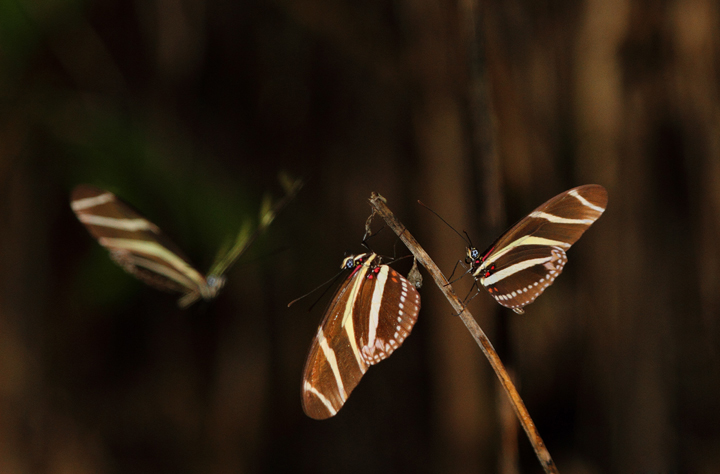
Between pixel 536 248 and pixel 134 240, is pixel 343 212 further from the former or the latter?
pixel 536 248

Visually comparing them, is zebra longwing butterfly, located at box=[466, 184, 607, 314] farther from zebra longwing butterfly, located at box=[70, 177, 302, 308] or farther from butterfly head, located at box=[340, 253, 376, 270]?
zebra longwing butterfly, located at box=[70, 177, 302, 308]

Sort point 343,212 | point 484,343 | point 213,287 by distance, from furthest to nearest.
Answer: point 343,212, point 213,287, point 484,343

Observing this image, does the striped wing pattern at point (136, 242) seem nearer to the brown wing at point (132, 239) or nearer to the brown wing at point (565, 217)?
the brown wing at point (132, 239)

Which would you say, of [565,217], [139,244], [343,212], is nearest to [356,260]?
[565,217]

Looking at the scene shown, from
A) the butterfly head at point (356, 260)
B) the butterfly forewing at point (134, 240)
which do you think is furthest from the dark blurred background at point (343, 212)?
the butterfly head at point (356, 260)

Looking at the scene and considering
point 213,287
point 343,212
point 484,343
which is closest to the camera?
point 484,343

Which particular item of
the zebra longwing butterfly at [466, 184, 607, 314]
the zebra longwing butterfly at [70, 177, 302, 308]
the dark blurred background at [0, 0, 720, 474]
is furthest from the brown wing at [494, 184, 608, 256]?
the dark blurred background at [0, 0, 720, 474]
